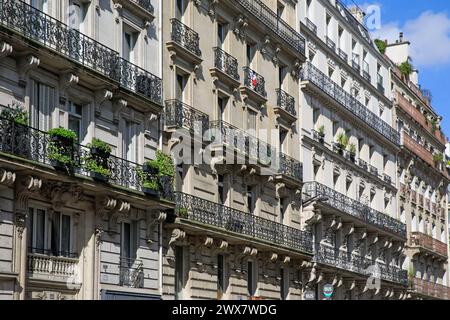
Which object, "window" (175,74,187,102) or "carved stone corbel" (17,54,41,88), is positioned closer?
"carved stone corbel" (17,54,41,88)

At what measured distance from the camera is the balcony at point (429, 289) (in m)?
58.0

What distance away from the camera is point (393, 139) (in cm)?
5628

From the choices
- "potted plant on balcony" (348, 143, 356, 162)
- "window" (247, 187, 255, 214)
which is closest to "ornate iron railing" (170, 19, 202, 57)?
"window" (247, 187, 255, 214)

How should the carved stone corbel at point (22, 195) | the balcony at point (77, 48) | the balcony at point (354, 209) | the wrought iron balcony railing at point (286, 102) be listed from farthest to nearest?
the balcony at point (354, 209) → the wrought iron balcony railing at point (286, 102) → the balcony at point (77, 48) → the carved stone corbel at point (22, 195)

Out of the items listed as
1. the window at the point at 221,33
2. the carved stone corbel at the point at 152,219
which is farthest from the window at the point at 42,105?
the window at the point at 221,33

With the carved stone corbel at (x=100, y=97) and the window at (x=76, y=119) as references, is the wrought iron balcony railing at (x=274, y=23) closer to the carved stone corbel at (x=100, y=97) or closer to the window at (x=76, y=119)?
the carved stone corbel at (x=100, y=97)

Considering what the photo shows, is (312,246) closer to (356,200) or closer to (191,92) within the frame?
(356,200)

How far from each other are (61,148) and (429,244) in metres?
45.2

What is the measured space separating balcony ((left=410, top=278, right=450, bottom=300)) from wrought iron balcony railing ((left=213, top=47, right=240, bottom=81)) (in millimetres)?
28390

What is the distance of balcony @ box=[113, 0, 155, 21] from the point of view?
26.4 meters

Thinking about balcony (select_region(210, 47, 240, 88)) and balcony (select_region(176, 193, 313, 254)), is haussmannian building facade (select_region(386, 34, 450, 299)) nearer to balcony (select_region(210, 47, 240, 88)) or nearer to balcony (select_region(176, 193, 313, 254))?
balcony (select_region(176, 193, 313, 254))

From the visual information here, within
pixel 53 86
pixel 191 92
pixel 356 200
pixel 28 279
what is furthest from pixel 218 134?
pixel 356 200

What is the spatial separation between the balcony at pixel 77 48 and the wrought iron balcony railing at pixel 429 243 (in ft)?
117
